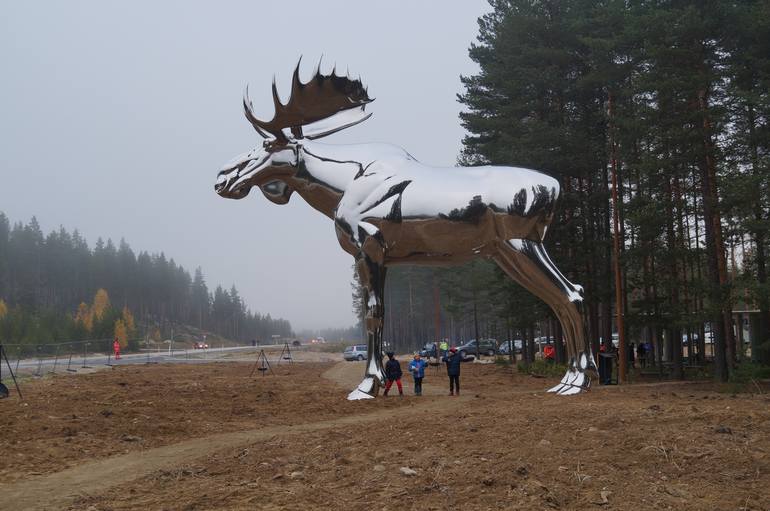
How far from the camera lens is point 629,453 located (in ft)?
20.4

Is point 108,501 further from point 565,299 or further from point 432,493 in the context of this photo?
point 565,299

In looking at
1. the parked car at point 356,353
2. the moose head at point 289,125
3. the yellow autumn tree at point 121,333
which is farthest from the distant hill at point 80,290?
the moose head at point 289,125

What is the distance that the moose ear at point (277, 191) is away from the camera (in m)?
13.2

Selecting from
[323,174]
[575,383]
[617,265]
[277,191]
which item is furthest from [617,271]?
[277,191]

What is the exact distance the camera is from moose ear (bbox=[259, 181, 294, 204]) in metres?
13.2

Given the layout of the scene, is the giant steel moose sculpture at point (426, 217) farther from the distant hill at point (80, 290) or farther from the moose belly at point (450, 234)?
the distant hill at point (80, 290)

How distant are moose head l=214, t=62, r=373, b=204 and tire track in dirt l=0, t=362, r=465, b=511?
5.37m

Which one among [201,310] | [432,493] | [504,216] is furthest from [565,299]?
[201,310]

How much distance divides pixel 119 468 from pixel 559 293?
813 centimetres

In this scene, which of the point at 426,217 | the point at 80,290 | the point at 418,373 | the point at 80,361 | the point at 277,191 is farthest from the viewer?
the point at 80,290

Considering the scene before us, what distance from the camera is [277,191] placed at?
13.3 meters

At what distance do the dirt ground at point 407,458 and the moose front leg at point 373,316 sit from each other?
54.3 inches

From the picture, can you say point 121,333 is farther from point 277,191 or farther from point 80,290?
point 277,191

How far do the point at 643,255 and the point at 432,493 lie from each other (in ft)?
52.3
